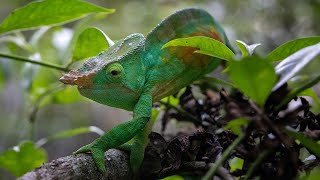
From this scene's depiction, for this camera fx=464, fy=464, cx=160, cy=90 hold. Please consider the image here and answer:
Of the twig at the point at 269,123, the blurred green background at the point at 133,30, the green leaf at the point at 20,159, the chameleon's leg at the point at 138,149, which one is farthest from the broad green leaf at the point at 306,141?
the blurred green background at the point at 133,30

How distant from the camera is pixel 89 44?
3.57 feet

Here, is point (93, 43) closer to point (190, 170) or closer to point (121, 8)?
point (190, 170)

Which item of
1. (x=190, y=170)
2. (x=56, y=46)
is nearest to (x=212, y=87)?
(x=190, y=170)

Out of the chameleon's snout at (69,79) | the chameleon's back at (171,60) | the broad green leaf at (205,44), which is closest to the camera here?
the broad green leaf at (205,44)

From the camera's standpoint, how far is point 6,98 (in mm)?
3744

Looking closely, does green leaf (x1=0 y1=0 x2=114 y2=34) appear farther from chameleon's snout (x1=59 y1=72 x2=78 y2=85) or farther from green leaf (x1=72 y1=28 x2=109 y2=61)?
chameleon's snout (x1=59 y1=72 x2=78 y2=85)

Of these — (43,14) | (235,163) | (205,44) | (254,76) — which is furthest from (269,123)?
(43,14)

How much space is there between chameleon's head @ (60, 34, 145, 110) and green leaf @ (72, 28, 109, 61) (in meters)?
0.11

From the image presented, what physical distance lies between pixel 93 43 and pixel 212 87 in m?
0.33

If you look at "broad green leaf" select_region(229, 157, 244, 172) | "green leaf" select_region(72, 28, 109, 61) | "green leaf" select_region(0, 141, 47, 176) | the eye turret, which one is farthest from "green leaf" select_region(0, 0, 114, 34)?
"broad green leaf" select_region(229, 157, 244, 172)

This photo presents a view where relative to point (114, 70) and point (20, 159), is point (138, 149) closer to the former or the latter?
point (114, 70)

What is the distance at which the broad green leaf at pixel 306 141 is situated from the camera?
1.98ft

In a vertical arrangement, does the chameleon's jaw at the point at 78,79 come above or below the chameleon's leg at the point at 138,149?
above

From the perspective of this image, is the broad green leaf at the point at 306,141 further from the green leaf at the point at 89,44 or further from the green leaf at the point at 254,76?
the green leaf at the point at 89,44
